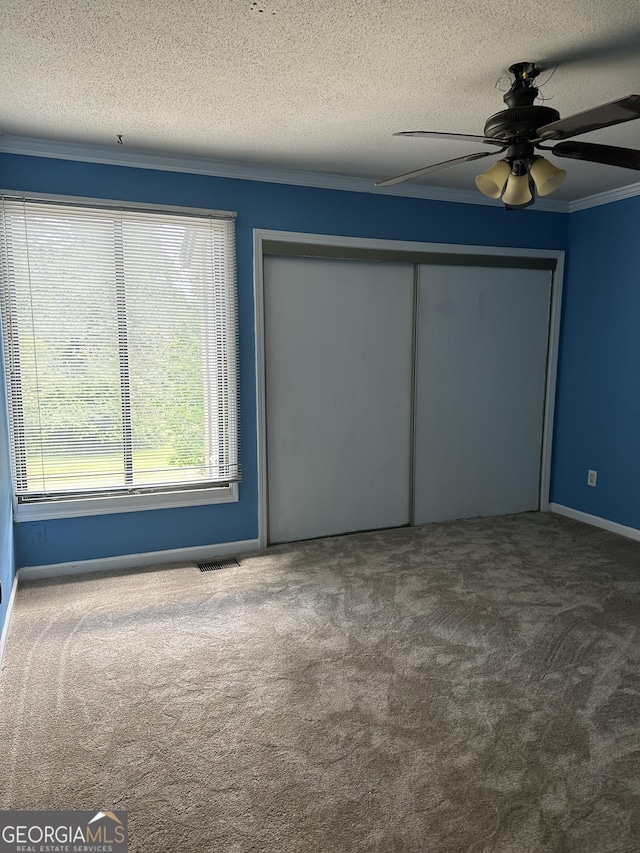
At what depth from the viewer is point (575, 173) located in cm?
376

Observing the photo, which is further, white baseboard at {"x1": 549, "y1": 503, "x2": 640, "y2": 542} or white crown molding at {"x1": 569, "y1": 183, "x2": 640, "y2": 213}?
white baseboard at {"x1": 549, "y1": 503, "x2": 640, "y2": 542}

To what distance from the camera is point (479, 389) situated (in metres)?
4.56

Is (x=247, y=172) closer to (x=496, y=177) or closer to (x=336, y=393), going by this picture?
(x=336, y=393)

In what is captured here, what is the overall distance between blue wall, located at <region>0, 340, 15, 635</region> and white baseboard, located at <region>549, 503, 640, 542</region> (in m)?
3.99

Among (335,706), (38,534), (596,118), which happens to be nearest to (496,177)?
(596,118)

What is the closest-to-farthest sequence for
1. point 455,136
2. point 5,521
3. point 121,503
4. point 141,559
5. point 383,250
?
point 455,136
point 5,521
point 121,503
point 141,559
point 383,250

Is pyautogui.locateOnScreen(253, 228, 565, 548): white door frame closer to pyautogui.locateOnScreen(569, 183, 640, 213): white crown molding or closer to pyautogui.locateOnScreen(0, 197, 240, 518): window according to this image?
pyautogui.locateOnScreen(0, 197, 240, 518): window

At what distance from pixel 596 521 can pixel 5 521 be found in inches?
159

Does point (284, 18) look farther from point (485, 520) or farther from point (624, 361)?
point (485, 520)

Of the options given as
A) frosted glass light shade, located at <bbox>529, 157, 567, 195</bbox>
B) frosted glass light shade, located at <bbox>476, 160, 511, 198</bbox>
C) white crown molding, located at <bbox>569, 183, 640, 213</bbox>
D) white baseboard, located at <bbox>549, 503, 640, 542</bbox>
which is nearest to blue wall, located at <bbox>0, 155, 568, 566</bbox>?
white crown molding, located at <bbox>569, 183, 640, 213</bbox>

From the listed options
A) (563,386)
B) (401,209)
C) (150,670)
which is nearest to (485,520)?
(563,386)

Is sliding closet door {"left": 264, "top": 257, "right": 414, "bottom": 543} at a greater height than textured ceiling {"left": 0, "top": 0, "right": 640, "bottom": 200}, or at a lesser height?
lesser

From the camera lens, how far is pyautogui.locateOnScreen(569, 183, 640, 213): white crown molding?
410cm

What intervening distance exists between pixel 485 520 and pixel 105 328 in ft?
10.2
